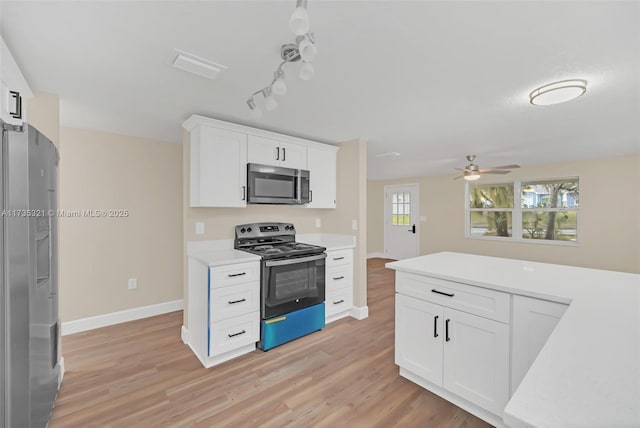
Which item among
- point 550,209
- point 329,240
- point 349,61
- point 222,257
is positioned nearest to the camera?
point 349,61

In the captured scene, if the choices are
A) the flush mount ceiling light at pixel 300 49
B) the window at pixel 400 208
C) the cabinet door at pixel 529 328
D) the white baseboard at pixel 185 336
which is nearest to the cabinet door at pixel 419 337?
the cabinet door at pixel 529 328

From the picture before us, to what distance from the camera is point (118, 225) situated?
3.22m

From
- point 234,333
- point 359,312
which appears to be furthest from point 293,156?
point 359,312

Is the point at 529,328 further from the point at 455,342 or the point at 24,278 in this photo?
the point at 24,278

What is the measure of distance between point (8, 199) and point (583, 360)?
2.09 meters

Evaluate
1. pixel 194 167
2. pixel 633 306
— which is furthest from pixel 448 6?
pixel 194 167

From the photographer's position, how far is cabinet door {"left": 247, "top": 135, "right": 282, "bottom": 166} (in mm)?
2855

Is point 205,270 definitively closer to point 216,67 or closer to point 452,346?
point 216,67

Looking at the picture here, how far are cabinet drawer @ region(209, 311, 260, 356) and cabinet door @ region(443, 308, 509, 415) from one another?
1.60 meters

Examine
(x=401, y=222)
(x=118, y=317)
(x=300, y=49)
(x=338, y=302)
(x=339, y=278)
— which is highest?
(x=300, y=49)

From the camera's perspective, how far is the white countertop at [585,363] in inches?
22.3

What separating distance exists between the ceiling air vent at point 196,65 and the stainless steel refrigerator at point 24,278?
782 mm

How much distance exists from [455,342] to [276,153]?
7.83 feet

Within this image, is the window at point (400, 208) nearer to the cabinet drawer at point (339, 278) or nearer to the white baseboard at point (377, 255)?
the white baseboard at point (377, 255)
